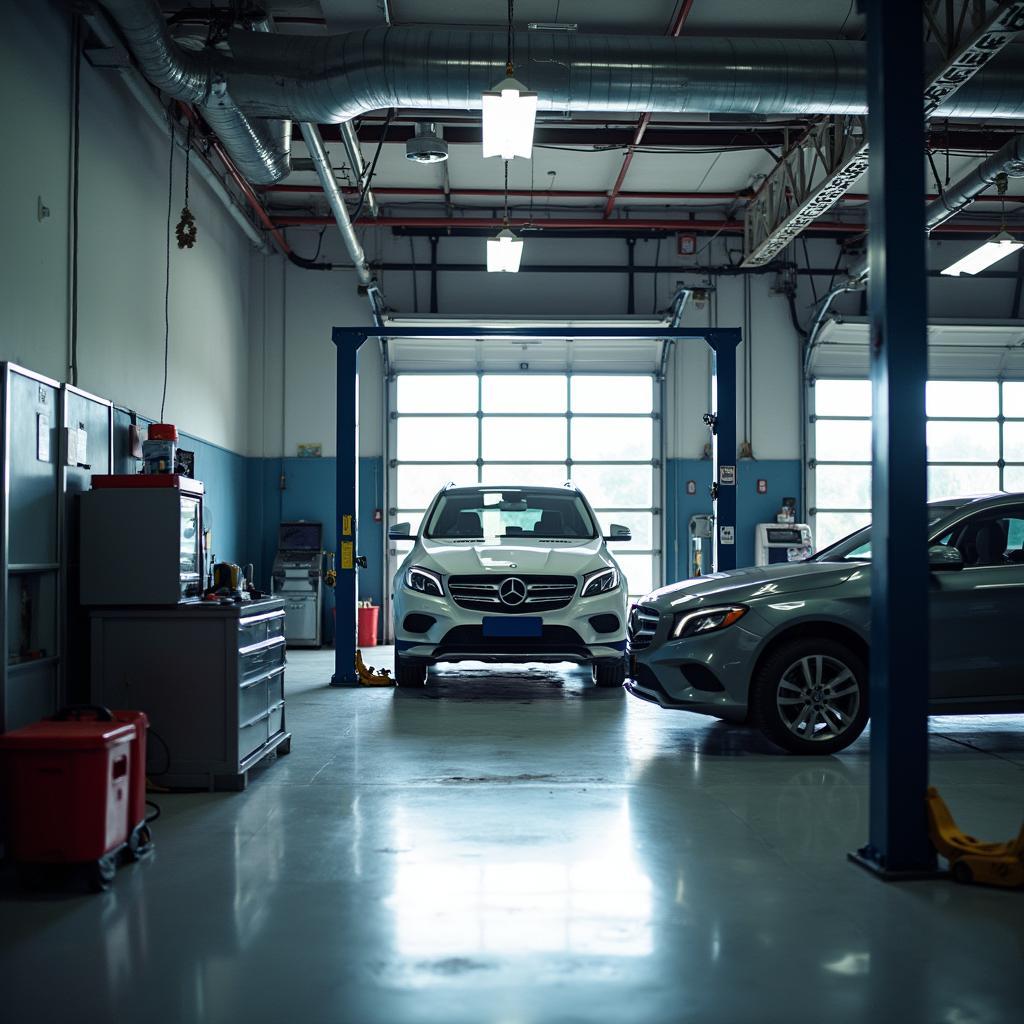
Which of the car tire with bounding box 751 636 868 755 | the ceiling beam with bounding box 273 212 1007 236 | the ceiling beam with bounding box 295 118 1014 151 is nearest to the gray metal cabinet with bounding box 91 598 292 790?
the car tire with bounding box 751 636 868 755

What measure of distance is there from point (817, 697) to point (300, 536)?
9.72 metres

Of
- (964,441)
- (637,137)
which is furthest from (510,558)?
(964,441)

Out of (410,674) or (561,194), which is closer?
(410,674)

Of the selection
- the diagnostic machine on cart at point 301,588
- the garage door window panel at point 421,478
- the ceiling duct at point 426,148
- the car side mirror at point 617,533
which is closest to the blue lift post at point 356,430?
the car side mirror at point 617,533

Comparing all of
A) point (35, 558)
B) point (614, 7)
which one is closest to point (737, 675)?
point (35, 558)

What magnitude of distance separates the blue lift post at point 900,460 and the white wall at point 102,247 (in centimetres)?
485

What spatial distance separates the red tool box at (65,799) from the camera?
362 centimetres

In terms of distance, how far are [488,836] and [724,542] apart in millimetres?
5548

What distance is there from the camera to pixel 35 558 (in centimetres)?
489

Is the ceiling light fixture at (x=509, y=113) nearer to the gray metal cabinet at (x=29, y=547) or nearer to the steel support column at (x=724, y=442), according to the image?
the steel support column at (x=724, y=442)

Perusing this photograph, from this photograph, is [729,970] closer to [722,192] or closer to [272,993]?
[272,993]

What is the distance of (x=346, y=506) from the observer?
31.4 feet

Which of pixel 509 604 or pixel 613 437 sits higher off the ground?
pixel 613 437

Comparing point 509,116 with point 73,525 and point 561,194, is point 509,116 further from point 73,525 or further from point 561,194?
point 561,194
